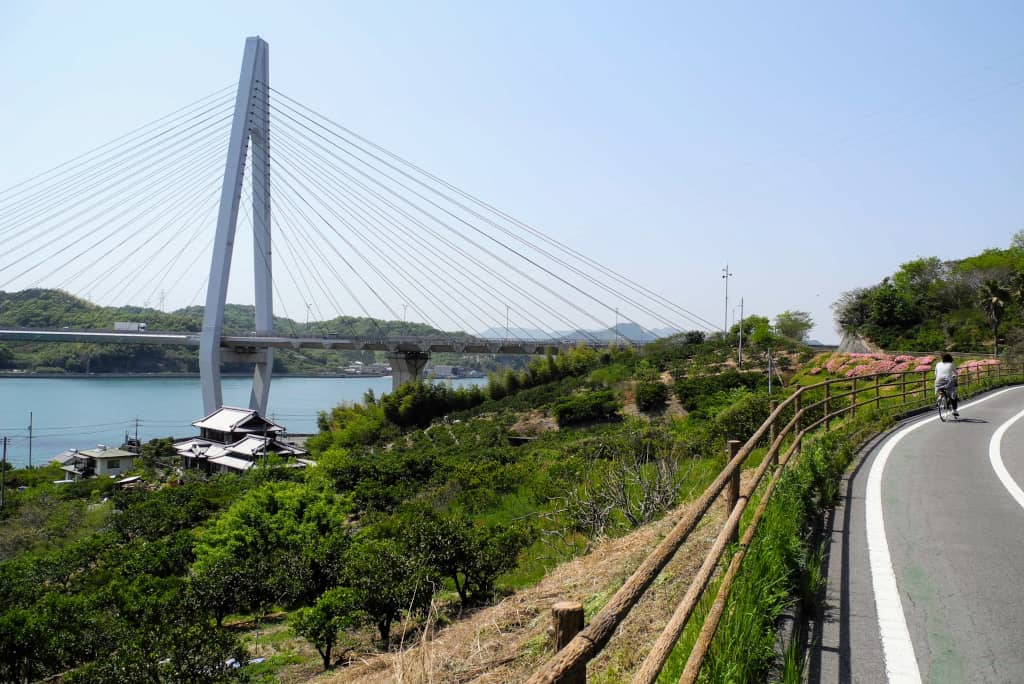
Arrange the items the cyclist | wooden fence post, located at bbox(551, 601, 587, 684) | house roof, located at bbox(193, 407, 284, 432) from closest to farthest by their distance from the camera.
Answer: wooden fence post, located at bbox(551, 601, 587, 684), the cyclist, house roof, located at bbox(193, 407, 284, 432)

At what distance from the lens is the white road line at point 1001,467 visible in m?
7.20

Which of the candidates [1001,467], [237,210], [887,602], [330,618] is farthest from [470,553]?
[237,210]

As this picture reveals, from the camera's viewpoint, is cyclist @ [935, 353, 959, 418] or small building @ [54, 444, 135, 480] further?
small building @ [54, 444, 135, 480]

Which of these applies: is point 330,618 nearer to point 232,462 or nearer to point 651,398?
point 651,398

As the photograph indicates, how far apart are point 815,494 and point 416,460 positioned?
2066 centimetres

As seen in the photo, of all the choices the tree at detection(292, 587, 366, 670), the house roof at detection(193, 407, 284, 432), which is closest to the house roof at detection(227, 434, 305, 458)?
the house roof at detection(193, 407, 284, 432)

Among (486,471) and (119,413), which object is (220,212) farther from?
(119,413)

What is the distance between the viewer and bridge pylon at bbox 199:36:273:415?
36.6 m

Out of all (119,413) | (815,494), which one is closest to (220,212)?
(815,494)

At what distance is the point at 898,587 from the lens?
15.0 ft

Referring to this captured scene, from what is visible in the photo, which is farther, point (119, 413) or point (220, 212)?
point (119, 413)

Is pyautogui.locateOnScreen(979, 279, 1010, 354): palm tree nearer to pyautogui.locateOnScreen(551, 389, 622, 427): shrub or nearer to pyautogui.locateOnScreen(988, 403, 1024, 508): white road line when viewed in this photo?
pyautogui.locateOnScreen(551, 389, 622, 427): shrub

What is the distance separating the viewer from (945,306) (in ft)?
166

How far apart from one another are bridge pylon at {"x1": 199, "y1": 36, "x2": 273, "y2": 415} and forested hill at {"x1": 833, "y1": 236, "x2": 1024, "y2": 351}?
1469 inches
